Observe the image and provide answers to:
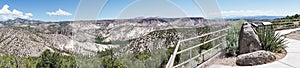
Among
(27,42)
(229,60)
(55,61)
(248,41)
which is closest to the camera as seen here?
(229,60)

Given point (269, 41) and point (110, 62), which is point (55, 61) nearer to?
point (110, 62)

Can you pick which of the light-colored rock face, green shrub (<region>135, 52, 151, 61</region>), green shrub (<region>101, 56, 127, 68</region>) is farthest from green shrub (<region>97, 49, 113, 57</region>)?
the light-colored rock face

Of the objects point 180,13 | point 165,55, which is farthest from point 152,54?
point 180,13

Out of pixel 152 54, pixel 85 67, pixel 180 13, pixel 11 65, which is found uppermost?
pixel 180 13

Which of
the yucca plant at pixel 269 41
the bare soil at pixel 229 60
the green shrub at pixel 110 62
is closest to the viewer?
the bare soil at pixel 229 60

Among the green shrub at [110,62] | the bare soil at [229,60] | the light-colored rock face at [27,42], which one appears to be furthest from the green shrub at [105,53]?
the light-colored rock face at [27,42]

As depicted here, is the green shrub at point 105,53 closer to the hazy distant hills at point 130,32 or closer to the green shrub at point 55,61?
the hazy distant hills at point 130,32

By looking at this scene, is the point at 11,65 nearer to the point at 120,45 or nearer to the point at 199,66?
the point at 120,45

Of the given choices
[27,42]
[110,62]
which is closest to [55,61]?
[110,62]

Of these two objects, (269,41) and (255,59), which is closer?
(255,59)
